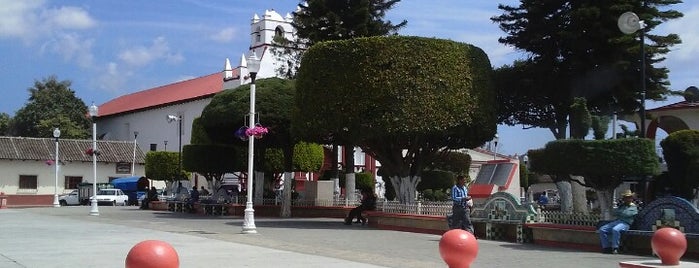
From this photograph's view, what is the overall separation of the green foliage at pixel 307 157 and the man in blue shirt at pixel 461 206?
73.2ft

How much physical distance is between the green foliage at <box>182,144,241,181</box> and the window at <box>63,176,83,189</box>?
2738 centimetres

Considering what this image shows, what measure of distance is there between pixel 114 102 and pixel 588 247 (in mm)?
77508

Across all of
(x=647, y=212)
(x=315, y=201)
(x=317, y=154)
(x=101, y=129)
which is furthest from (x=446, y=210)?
(x=101, y=129)

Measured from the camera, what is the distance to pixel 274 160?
4109 cm

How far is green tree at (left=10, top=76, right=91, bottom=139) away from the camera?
254 ft

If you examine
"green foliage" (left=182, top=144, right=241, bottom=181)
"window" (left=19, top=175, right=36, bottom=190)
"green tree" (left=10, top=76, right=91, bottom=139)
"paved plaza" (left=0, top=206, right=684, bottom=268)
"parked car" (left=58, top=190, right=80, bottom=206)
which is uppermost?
"green tree" (left=10, top=76, right=91, bottom=139)

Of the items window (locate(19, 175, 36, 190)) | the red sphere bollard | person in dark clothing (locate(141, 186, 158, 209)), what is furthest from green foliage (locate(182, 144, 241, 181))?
the red sphere bollard

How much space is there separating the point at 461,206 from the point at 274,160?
23.9 meters

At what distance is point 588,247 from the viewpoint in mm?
16375

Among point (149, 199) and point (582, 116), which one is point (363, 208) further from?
point (149, 199)

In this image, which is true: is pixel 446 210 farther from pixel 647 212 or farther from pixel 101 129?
pixel 101 129

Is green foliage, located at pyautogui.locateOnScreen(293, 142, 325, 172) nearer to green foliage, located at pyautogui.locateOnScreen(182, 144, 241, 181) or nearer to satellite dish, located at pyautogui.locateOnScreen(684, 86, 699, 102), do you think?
green foliage, located at pyautogui.locateOnScreen(182, 144, 241, 181)

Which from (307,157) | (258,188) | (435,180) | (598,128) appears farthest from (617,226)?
(435,180)

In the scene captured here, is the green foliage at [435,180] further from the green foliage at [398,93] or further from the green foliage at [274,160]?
the green foliage at [398,93]
